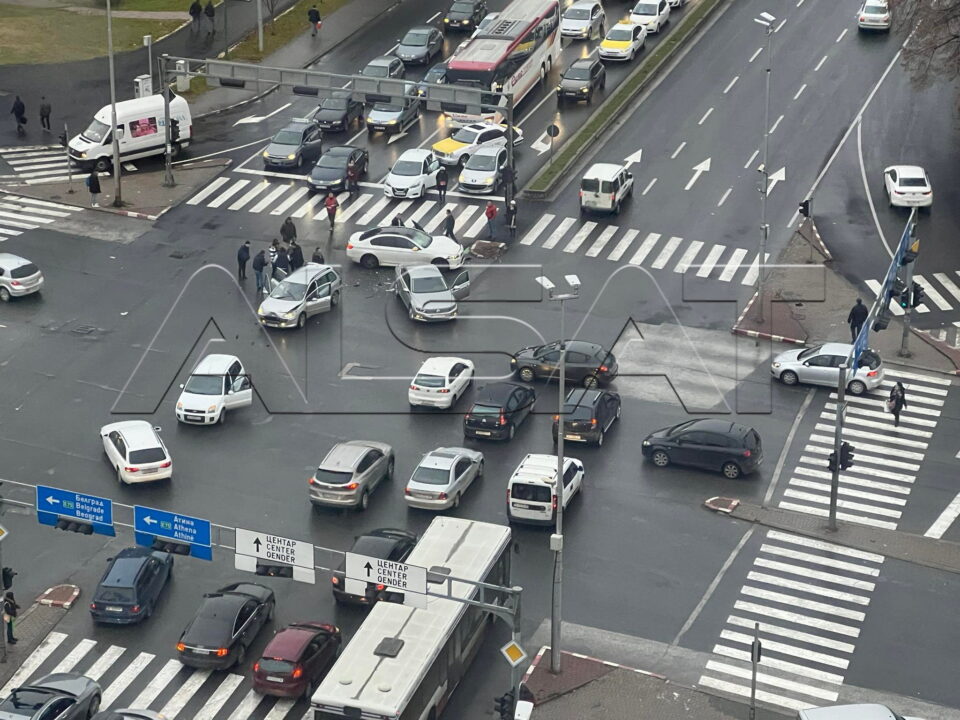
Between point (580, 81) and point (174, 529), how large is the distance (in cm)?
4869

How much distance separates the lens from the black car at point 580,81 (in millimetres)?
91250

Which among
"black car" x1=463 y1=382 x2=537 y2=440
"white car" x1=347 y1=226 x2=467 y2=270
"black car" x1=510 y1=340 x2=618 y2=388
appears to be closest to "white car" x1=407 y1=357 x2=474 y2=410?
"black car" x1=463 y1=382 x2=537 y2=440

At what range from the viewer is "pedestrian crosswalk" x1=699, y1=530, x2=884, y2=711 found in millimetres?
50312

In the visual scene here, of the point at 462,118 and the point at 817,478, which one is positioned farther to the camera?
the point at 462,118

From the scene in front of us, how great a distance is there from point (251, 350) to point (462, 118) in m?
25.0

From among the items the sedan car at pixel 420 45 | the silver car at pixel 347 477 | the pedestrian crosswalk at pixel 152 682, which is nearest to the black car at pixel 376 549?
the silver car at pixel 347 477

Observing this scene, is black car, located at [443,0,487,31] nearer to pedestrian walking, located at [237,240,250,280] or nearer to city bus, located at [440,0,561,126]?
city bus, located at [440,0,561,126]

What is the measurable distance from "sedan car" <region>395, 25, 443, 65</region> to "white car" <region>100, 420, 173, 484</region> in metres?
39.7

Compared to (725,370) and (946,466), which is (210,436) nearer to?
(725,370)

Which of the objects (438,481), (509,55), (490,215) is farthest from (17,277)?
(509,55)

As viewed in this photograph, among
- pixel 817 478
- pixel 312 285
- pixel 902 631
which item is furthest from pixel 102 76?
pixel 902 631

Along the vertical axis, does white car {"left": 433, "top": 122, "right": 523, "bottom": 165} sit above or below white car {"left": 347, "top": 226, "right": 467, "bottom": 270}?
above

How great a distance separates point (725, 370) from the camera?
225ft

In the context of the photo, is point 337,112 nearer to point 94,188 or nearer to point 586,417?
point 94,188
